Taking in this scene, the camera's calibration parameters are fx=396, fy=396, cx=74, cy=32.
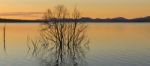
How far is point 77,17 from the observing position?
33.4 meters

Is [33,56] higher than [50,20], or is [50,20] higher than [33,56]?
[50,20]

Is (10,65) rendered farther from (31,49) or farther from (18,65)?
(31,49)

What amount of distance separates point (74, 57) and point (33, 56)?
11.8 ft

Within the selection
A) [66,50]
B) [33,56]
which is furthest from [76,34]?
[33,56]

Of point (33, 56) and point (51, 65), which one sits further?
point (33, 56)

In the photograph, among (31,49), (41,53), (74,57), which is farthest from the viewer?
(31,49)

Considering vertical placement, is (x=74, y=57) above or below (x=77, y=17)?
below

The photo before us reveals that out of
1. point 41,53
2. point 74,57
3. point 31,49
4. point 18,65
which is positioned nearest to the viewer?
point 18,65

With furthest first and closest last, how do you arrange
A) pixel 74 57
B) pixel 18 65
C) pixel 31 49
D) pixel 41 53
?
pixel 31 49, pixel 41 53, pixel 74 57, pixel 18 65

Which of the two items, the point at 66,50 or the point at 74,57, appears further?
the point at 66,50

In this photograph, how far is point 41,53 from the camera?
34781mm

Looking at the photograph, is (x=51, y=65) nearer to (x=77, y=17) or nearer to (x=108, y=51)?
(x=77, y=17)

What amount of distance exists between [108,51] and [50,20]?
6796mm

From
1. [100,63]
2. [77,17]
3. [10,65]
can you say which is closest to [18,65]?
[10,65]
